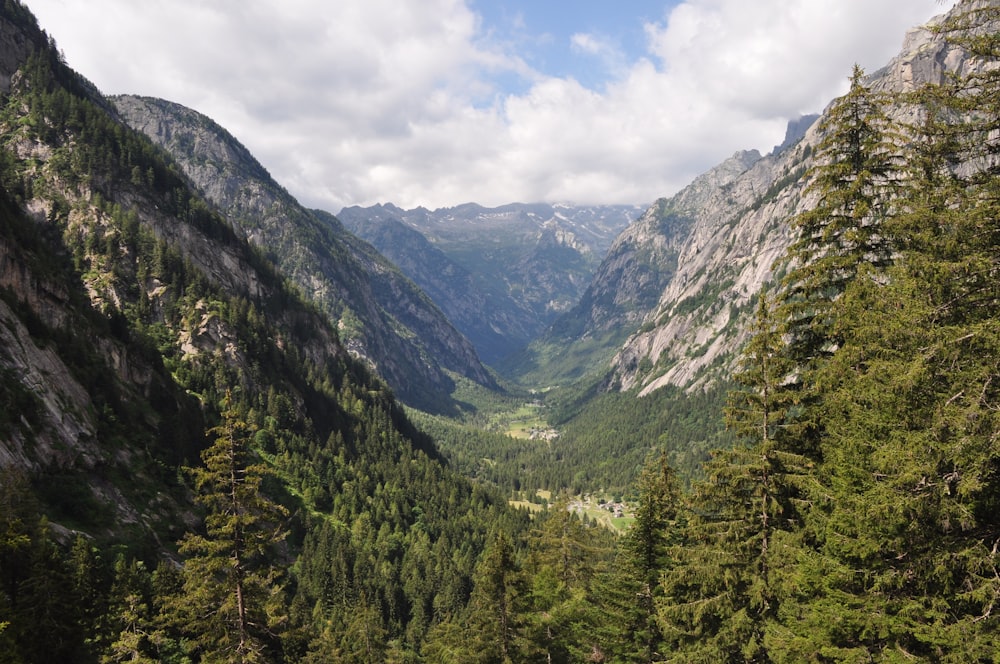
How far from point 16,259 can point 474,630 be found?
8389 cm

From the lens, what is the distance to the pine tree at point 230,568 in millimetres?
22484

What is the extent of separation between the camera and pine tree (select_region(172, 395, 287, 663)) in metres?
22.5

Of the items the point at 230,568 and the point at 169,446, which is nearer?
the point at 230,568

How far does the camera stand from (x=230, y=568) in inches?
895

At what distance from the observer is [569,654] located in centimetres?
4006

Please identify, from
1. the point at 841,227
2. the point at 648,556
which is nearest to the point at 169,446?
the point at 648,556

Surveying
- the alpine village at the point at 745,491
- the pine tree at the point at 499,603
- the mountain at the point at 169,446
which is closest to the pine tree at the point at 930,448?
the alpine village at the point at 745,491

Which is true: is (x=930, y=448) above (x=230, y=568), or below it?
above

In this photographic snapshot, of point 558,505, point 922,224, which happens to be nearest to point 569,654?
point 558,505

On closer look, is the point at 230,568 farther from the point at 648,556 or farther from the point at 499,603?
the point at 648,556

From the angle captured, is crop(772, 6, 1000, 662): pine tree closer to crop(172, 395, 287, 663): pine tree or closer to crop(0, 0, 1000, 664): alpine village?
crop(0, 0, 1000, 664): alpine village

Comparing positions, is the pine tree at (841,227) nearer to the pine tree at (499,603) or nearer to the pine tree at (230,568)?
the pine tree at (499,603)

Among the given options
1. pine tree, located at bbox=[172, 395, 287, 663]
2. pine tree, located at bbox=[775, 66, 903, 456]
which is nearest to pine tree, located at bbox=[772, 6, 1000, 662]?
pine tree, located at bbox=[775, 66, 903, 456]

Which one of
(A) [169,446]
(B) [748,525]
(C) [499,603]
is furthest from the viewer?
(A) [169,446]
